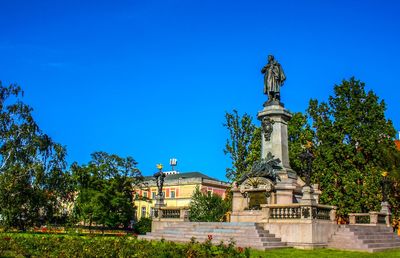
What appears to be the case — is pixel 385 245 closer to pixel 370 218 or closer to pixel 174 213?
pixel 370 218

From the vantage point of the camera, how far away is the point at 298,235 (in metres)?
20.3

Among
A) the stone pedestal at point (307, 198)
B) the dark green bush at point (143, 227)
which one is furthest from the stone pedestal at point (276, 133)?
the dark green bush at point (143, 227)

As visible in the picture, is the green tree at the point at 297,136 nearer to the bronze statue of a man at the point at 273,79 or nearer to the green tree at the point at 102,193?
the bronze statue of a man at the point at 273,79

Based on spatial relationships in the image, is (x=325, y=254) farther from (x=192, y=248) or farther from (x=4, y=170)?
(x=4, y=170)

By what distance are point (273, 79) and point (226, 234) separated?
11.0m

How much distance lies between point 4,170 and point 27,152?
2.12 meters

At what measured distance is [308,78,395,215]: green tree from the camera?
115 ft

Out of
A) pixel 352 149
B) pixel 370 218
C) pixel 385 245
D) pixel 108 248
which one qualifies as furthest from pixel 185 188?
pixel 108 248

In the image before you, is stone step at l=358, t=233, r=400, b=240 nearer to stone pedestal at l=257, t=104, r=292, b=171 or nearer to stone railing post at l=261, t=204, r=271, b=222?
stone railing post at l=261, t=204, r=271, b=222

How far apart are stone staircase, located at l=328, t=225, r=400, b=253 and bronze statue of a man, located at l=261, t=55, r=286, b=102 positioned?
29.9 feet

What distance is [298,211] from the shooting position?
20.8 metres

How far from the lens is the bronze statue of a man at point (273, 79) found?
2736 cm

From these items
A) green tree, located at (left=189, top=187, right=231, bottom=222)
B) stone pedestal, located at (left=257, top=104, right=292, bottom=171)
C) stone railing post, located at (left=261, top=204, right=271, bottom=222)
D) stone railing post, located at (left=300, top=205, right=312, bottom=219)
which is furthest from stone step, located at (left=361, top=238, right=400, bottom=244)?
green tree, located at (left=189, top=187, right=231, bottom=222)

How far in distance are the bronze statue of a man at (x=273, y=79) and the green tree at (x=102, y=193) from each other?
82.4ft
